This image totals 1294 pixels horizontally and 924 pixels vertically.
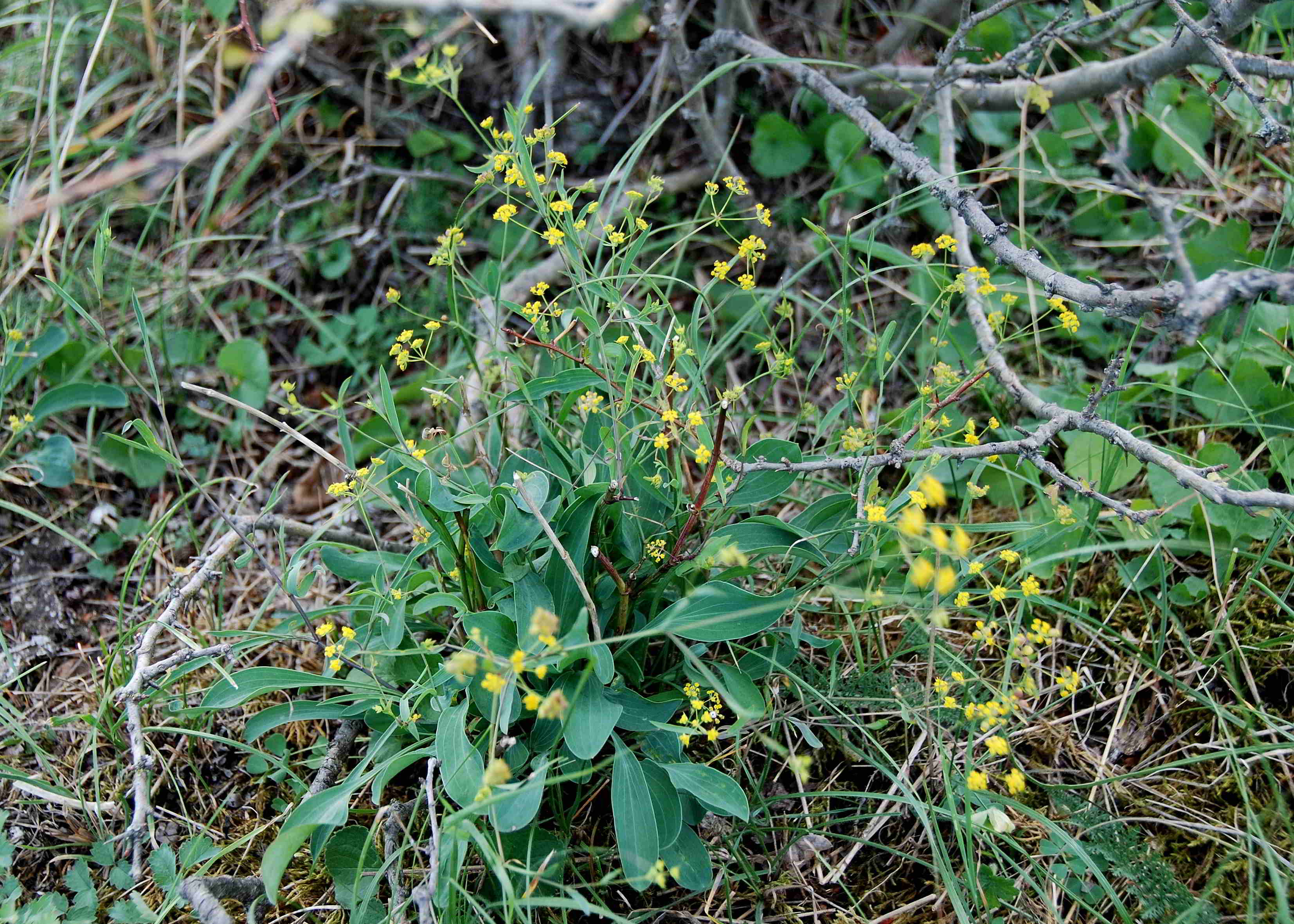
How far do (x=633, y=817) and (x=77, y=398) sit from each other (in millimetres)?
1970

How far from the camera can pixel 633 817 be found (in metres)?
1.58

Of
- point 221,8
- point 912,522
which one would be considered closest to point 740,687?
point 912,522

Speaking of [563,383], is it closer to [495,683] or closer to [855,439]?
[855,439]

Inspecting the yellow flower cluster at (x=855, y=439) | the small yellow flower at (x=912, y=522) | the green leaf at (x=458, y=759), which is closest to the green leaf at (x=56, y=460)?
the green leaf at (x=458, y=759)

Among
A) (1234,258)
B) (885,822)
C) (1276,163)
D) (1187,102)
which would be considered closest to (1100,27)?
(1187,102)

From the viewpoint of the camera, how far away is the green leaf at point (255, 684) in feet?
5.76

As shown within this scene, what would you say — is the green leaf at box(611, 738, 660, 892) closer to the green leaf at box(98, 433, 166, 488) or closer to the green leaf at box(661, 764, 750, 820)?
the green leaf at box(661, 764, 750, 820)

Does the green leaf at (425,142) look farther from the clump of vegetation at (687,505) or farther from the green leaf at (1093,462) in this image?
the green leaf at (1093,462)

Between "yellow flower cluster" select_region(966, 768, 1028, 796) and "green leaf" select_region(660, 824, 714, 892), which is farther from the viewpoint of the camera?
"green leaf" select_region(660, 824, 714, 892)

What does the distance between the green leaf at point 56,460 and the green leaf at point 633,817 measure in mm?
1812

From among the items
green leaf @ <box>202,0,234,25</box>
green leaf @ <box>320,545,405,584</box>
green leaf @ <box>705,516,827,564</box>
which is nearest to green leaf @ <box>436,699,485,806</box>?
green leaf @ <box>320,545,405,584</box>

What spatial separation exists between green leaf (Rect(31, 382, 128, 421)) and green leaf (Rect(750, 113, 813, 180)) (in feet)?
6.41

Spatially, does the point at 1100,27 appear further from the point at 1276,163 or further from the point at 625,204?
the point at 625,204

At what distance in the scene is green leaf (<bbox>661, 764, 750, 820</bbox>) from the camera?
5.10ft
